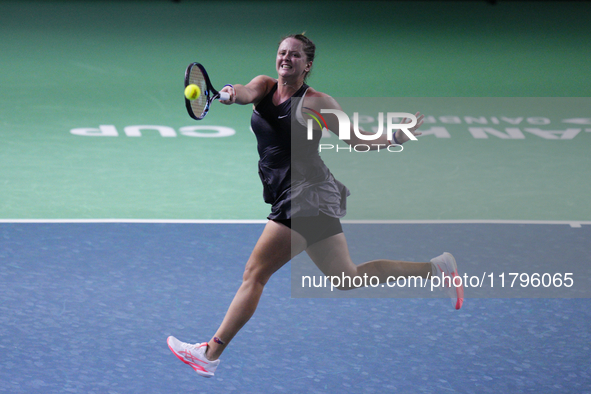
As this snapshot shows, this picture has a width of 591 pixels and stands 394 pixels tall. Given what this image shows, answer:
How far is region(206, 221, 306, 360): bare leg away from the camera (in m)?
4.71

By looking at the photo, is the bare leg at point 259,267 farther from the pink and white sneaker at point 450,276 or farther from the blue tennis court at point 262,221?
the pink and white sneaker at point 450,276

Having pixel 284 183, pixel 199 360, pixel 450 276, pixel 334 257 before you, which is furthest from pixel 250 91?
pixel 450 276

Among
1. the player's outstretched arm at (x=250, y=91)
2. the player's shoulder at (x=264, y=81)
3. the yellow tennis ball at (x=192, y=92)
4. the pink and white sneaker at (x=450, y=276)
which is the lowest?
the pink and white sneaker at (x=450, y=276)

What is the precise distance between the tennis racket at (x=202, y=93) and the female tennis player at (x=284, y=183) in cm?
18

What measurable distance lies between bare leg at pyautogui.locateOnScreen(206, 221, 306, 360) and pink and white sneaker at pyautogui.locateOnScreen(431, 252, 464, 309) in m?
1.13

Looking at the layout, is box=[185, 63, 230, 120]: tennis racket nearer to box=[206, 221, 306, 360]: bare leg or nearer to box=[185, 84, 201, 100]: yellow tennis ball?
box=[185, 84, 201, 100]: yellow tennis ball

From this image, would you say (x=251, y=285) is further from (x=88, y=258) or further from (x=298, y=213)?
(x=88, y=258)

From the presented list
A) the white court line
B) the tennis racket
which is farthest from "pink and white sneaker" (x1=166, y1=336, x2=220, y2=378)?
the white court line

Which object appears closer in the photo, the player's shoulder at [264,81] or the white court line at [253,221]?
the player's shoulder at [264,81]

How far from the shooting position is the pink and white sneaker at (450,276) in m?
5.43

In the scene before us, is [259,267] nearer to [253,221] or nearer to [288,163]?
[288,163]

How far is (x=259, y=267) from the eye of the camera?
4.74m

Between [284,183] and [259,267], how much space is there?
1.65 ft

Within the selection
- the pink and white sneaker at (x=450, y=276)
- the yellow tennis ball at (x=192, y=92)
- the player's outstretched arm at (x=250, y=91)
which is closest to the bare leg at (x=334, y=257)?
the pink and white sneaker at (x=450, y=276)
